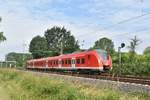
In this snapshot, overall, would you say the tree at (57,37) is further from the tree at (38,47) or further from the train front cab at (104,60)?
the train front cab at (104,60)

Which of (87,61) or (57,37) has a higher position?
(57,37)

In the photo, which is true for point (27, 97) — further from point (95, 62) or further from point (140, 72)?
point (140, 72)

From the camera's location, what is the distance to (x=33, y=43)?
13062 centimetres

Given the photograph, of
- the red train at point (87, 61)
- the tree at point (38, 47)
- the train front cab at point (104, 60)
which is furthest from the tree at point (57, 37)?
the train front cab at point (104, 60)

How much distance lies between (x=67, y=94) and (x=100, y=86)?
544cm

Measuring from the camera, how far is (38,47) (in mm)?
126375

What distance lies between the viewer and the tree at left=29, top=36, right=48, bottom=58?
121 meters

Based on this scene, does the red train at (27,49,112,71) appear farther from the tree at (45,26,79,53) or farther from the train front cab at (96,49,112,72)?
the tree at (45,26,79,53)

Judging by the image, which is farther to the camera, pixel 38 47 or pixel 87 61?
pixel 38 47

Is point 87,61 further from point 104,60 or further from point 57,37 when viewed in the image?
point 57,37

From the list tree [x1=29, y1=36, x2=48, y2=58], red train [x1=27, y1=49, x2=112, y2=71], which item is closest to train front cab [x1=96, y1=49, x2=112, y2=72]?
red train [x1=27, y1=49, x2=112, y2=71]

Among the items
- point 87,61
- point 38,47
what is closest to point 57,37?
point 38,47

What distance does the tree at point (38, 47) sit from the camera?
121375 millimetres

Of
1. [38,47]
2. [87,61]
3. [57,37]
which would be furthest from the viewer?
[57,37]
